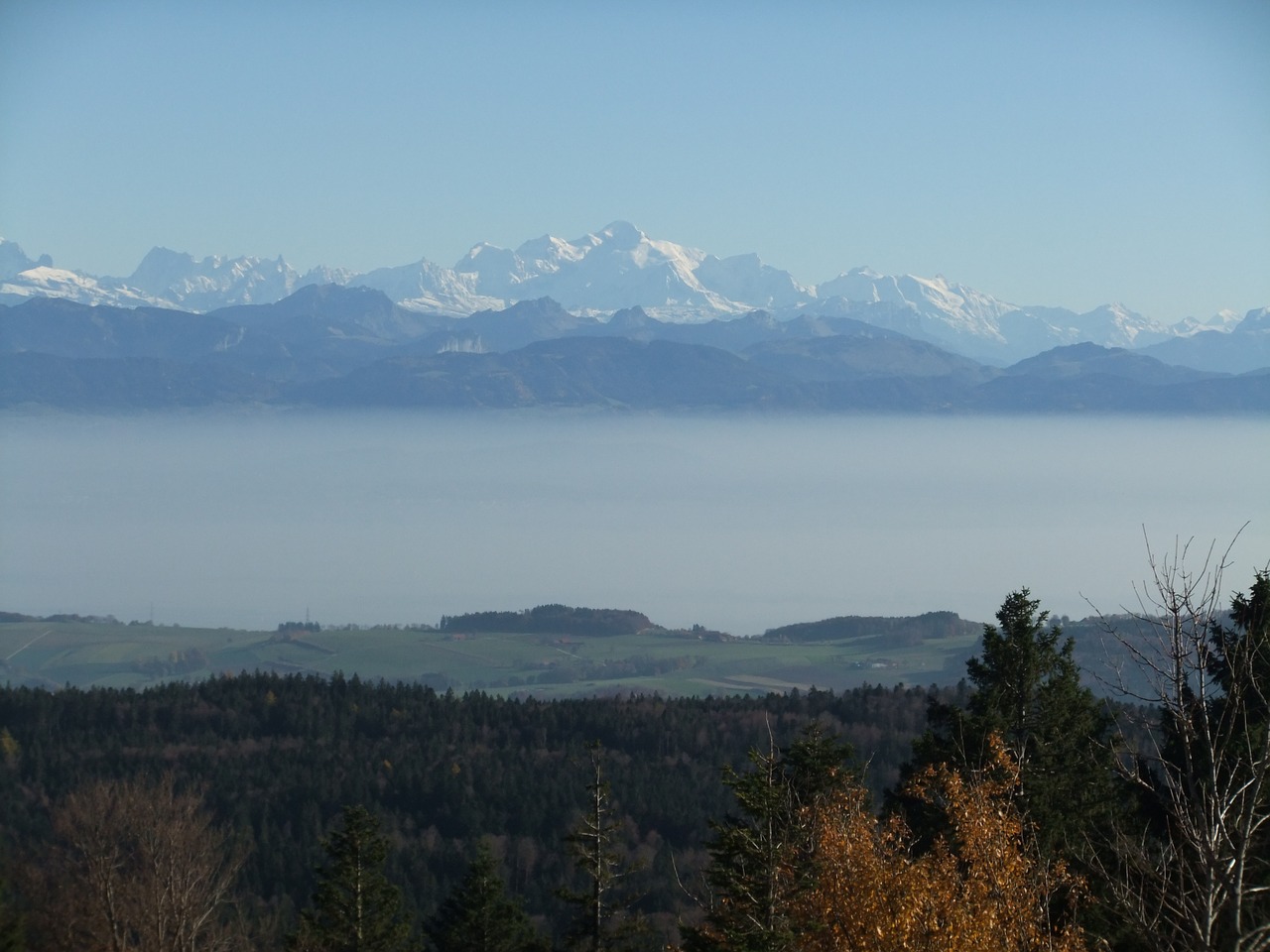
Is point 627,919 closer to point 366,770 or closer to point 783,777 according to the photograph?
point 783,777

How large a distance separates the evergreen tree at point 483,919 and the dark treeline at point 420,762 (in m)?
12.2

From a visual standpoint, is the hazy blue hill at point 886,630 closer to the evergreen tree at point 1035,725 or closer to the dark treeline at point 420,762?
the dark treeline at point 420,762

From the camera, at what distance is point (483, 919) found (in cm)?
1745

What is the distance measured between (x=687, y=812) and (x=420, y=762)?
10096mm

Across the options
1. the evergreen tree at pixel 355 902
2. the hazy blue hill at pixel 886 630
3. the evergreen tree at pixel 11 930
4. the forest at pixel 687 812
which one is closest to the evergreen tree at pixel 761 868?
the forest at pixel 687 812

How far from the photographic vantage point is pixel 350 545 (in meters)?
146

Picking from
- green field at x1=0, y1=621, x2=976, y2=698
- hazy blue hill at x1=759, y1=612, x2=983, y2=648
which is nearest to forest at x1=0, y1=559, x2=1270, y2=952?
green field at x1=0, y1=621, x2=976, y2=698

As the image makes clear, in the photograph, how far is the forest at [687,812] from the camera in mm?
9617

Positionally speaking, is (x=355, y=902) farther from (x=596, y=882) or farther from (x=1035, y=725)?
(x=1035, y=725)

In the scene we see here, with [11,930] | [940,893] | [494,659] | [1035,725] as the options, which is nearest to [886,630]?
[494,659]

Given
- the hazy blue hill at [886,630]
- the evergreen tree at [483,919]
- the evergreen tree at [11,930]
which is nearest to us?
the evergreen tree at [11,930]

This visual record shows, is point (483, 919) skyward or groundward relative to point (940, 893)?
groundward

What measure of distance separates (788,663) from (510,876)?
43.7 meters

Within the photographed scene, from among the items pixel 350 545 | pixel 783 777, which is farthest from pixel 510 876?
pixel 350 545
